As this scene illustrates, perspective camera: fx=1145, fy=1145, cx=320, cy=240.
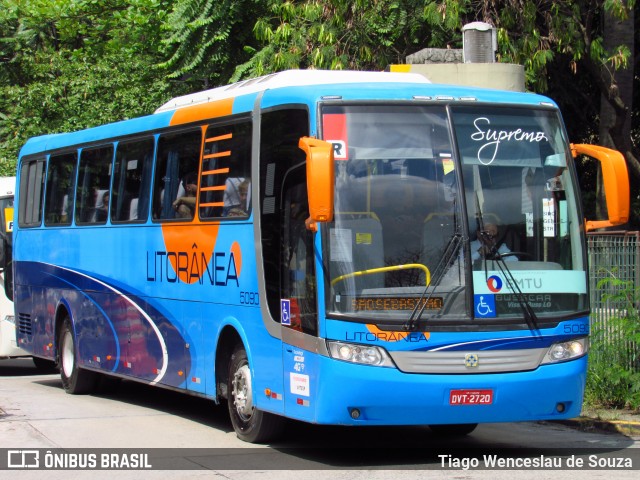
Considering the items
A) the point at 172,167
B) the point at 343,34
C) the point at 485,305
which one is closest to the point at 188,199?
the point at 172,167

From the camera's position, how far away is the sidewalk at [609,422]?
38.8ft

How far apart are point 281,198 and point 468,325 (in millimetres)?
2081

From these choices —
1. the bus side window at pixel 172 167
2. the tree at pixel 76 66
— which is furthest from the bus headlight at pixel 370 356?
the tree at pixel 76 66

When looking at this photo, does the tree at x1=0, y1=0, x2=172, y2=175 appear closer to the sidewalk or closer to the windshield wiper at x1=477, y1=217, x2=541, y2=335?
the sidewalk

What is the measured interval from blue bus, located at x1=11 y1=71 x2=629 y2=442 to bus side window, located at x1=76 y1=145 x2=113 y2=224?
10.9 feet

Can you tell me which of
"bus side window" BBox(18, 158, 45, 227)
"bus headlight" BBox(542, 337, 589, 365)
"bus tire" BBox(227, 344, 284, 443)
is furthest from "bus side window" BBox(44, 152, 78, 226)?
"bus headlight" BBox(542, 337, 589, 365)

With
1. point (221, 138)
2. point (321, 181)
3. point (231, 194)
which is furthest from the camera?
point (221, 138)

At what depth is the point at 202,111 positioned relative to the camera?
1206 cm

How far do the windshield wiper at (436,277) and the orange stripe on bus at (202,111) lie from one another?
3.08 metres

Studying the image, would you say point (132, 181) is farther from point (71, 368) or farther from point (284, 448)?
point (284, 448)

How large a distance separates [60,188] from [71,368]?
8.37ft
